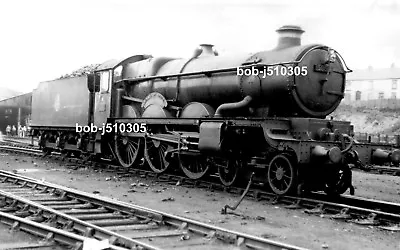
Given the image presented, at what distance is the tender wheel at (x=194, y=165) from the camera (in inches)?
453

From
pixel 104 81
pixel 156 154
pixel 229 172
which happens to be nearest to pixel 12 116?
pixel 104 81

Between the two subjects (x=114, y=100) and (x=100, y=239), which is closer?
(x=100, y=239)

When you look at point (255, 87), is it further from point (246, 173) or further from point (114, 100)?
point (114, 100)

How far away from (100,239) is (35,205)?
2.07 metres

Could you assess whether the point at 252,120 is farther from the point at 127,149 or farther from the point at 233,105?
the point at 127,149

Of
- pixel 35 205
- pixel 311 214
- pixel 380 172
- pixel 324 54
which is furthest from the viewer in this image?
pixel 380 172

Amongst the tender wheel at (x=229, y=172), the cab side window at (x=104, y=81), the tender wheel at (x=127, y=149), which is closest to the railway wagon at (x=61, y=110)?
the cab side window at (x=104, y=81)

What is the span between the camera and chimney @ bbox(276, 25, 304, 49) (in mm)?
10172

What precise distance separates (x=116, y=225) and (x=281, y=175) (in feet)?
11.9

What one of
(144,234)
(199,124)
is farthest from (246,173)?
(144,234)

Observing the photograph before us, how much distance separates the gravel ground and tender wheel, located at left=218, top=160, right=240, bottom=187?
1.85 ft

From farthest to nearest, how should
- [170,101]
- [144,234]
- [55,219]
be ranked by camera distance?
[170,101], [55,219], [144,234]

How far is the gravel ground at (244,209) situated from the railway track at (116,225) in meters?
0.70

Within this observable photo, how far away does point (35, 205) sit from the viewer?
7.61m
